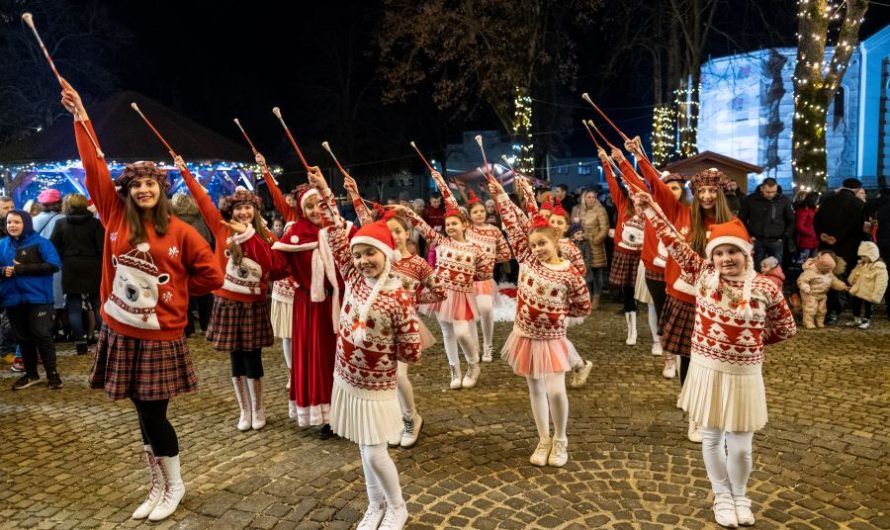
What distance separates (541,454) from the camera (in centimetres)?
461

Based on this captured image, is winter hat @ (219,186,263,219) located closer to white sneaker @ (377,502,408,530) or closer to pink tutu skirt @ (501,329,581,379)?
pink tutu skirt @ (501,329,581,379)

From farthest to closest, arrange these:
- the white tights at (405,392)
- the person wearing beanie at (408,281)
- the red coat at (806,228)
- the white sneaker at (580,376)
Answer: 1. the red coat at (806,228)
2. the white sneaker at (580,376)
3. the white tights at (405,392)
4. the person wearing beanie at (408,281)

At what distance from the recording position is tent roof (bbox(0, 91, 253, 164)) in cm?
1312

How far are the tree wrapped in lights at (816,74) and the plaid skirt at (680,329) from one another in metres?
10.3

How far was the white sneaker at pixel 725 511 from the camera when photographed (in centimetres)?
366

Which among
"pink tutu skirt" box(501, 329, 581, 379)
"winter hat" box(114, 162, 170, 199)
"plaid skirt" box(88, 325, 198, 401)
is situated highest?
"winter hat" box(114, 162, 170, 199)

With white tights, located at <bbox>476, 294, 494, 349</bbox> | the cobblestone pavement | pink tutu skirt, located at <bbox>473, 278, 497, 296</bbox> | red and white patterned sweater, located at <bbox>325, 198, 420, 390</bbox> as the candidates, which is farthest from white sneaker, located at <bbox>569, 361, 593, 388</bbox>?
red and white patterned sweater, located at <bbox>325, 198, 420, 390</bbox>

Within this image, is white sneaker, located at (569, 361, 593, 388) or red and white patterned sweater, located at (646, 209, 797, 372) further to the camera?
white sneaker, located at (569, 361, 593, 388)

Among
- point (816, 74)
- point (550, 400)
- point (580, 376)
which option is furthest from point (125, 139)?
point (816, 74)

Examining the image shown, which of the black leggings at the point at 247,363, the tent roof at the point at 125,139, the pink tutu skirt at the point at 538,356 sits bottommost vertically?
Result: the black leggings at the point at 247,363

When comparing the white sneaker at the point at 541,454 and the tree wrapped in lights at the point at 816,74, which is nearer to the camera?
the white sneaker at the point at 541,454

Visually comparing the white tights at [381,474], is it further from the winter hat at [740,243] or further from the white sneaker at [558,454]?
the winter hat at [740,243]

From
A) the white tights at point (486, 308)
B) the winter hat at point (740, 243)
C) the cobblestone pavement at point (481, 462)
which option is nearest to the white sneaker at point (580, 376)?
the cobblestone pavement at point (481, 462)

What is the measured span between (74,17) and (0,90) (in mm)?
3449
